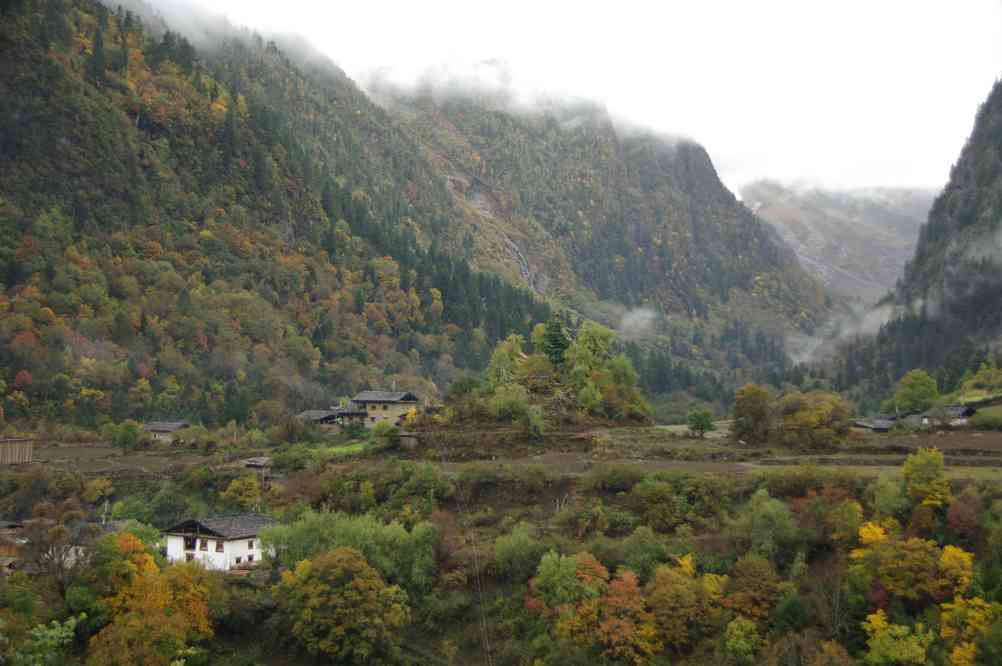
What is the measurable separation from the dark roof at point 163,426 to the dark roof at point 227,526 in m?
32.6

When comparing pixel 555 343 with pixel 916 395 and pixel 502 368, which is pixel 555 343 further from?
pixel 916 395

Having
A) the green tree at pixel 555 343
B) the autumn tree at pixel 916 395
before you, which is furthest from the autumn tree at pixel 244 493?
the autumn tree at pixel 916 395

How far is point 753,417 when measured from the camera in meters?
67.3

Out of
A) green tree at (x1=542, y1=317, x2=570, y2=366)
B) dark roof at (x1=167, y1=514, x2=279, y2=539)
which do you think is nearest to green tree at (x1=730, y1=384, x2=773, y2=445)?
green tree at (x1=542, y1=317, x2=570, y2=366)

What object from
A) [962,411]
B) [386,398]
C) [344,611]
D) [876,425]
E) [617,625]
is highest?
[386,398]

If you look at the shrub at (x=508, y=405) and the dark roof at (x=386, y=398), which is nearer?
the shrub at (x=508, y=405)

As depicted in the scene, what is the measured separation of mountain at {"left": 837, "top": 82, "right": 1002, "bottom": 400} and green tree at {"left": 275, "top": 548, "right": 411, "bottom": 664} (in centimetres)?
10000

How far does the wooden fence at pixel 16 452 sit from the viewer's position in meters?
77.0

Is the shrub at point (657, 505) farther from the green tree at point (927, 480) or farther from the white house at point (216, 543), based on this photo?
the white house at point (216, 543)

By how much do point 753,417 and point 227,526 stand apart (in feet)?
112

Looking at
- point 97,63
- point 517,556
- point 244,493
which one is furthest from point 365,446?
point 97,63

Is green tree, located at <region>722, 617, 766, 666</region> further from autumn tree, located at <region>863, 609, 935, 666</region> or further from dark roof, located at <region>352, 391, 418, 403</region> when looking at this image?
dark roof, located at <region>352, 391, 418, 403</region>

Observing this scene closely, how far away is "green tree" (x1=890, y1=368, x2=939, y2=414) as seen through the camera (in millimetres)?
99062

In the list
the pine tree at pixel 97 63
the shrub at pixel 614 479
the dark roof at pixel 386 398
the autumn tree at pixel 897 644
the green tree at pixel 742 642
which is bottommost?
the green tree at pixel 742 642
